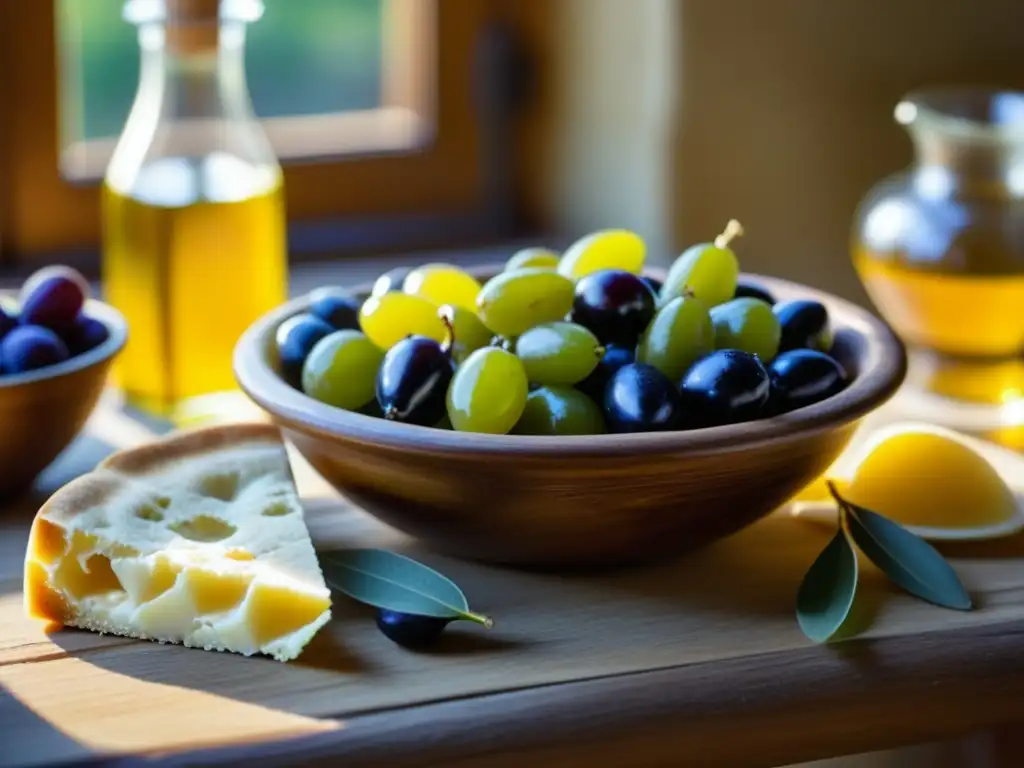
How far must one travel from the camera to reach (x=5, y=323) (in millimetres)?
883

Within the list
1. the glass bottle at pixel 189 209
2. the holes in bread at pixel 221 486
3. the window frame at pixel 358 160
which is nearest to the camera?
the holes in bread at pixel 221 486

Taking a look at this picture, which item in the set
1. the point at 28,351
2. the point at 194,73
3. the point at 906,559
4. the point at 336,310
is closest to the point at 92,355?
the point at 28,351

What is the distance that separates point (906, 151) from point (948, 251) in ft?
1.35

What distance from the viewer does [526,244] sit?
1528 millimetres

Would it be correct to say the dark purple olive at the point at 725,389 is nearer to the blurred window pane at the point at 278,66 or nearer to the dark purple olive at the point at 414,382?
the dark purple olive at the point at 414,382

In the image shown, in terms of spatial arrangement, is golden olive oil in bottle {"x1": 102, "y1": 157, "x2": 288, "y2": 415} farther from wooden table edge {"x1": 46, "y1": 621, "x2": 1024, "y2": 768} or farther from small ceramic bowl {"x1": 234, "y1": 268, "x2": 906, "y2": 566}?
wooden table edge {"x1": 46, "y1": 621, "x2": 1024, "y2": 768}

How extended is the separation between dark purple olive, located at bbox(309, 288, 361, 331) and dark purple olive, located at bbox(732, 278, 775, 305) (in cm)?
22

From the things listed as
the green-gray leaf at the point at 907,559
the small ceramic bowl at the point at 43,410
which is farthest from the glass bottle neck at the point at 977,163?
the small ceramic bowl at the point at 43,410

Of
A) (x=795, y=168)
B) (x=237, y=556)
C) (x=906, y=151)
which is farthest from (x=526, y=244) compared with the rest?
(x=237, y=556)

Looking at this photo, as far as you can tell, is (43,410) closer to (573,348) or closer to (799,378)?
(573,348)

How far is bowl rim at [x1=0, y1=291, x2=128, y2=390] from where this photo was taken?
32.2 inches

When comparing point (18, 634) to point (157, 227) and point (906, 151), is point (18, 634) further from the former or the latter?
point (906, 151)

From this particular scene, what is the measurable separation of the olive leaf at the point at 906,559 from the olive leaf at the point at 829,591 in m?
0.01

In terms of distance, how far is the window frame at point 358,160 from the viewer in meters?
1.34
